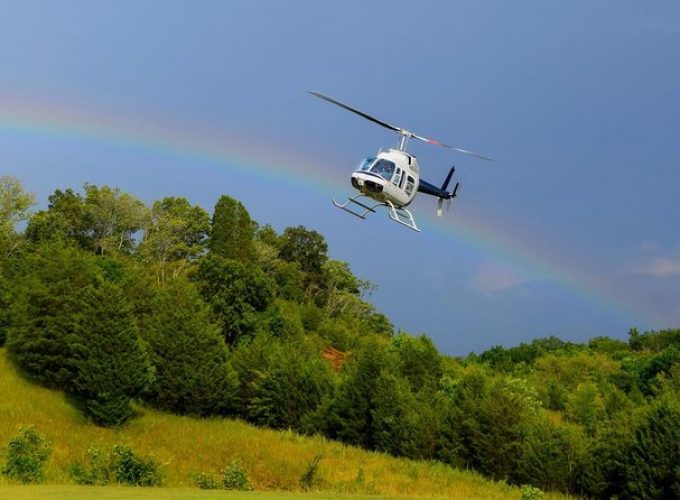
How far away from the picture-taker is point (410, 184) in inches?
1297

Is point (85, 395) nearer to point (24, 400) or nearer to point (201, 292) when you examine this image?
point (24, 400)

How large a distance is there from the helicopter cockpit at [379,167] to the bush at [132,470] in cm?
1539

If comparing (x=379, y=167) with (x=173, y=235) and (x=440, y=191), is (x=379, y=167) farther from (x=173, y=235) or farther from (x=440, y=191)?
(x=173, y=235)

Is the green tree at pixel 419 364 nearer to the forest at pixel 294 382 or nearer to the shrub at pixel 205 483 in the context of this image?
the forest at pixel 294 382

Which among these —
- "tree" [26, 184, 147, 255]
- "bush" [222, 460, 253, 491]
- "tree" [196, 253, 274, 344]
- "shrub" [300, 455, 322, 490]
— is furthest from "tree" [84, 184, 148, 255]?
"bush" [222, 460, 253, 491]

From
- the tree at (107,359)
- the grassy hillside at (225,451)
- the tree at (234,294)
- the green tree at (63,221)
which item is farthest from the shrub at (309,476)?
the green tree at (63,221)

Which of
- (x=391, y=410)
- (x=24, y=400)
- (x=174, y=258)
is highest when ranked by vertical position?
(x=174, y=258)

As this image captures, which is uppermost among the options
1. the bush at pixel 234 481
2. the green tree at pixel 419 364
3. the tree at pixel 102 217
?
the tree at pixel 102 217

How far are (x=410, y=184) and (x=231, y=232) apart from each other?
61.4 meters

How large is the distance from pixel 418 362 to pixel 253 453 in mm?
27229

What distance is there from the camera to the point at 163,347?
55.4m

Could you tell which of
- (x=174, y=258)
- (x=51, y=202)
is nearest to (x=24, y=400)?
(x=174, y=258)

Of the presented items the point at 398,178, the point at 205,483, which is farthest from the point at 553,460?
the point at 205,483

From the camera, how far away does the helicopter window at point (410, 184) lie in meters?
32.7
